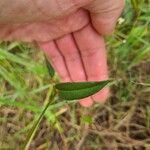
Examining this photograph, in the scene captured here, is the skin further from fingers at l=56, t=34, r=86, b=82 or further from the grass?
the grass

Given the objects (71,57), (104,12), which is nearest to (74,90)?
(104,12)

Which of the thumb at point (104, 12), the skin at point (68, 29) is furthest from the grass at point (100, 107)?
the thumb at point (104, 12)

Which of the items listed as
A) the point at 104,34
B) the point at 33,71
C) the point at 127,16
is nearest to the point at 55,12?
the point at 104,34

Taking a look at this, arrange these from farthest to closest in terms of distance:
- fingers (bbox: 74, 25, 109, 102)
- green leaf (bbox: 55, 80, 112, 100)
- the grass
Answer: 1. the grass
2. fingers (bbox: 74, 25, 109, 102)
3. green leaf (bbox: 55, 80, 112, 100)

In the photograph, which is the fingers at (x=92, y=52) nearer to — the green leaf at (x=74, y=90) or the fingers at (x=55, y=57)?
the fingers at (x=55, y=57)

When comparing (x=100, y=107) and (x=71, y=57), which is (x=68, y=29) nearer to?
(x=71, y=57)

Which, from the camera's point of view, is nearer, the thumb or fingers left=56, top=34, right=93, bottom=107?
the thumb

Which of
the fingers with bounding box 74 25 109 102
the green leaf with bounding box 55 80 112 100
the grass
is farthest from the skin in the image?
the green leaf with bounding box 55 80 112 100
